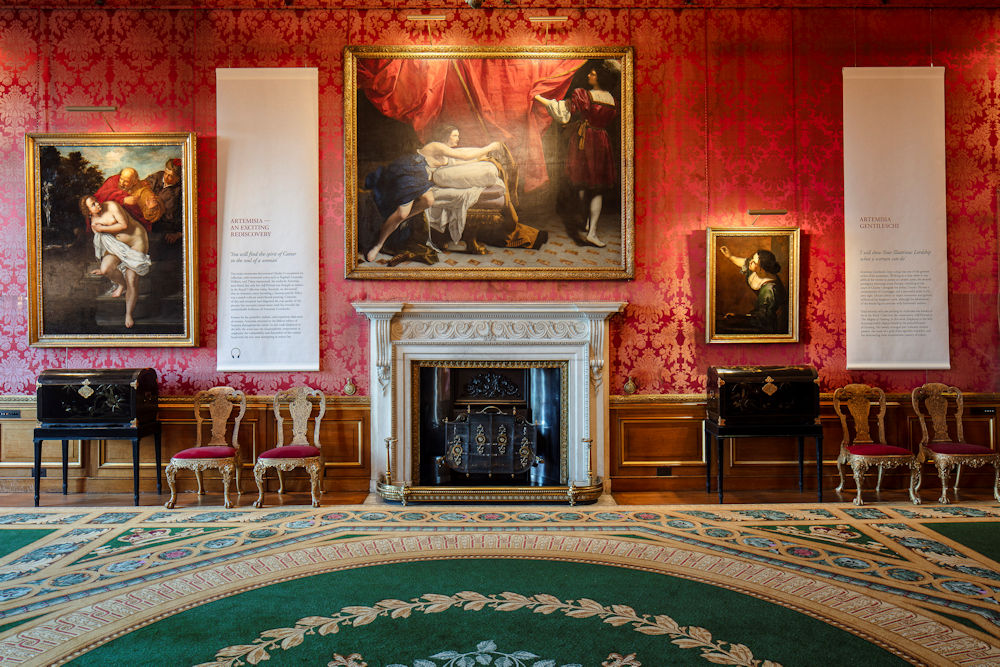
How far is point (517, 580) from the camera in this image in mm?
3877

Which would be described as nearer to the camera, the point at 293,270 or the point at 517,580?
the point at 517,580

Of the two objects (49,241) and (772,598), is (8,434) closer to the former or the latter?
(49,241)

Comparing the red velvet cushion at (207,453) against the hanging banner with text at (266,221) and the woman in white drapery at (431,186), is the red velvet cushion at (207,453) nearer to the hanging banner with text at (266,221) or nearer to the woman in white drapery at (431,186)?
the hanging banner with text at (266,221)

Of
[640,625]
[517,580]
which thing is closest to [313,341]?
[517,580]

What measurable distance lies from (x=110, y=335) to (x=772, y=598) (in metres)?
5.96

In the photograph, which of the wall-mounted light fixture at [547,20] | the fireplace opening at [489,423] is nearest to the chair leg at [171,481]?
the fireplace opening at [489,423]

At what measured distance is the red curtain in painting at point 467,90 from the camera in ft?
20.6

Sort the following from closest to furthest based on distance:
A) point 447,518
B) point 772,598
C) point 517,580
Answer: point 772,598, point 517,580, point 447,518

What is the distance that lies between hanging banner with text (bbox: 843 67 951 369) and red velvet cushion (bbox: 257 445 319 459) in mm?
5107

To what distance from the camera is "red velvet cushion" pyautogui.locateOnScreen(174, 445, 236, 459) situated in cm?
565

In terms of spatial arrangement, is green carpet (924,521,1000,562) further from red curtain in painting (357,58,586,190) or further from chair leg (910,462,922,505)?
red curtain in painting (357,58,586,190)

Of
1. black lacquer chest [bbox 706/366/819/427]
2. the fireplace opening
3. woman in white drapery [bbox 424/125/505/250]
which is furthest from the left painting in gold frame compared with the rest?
black lacquer chest [bbox 706/366/819/427]

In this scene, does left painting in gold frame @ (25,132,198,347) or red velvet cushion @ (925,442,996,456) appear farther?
left painting in gold frame @ (25,132,198,347)

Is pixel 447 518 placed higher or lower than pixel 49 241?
lower
